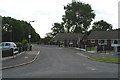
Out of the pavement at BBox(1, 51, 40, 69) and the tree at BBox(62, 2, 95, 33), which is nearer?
the pavement at BBox(1, 51, 40, 69)

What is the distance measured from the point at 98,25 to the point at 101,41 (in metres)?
42.8

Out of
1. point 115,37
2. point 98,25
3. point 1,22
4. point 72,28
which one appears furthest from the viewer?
point 98,25

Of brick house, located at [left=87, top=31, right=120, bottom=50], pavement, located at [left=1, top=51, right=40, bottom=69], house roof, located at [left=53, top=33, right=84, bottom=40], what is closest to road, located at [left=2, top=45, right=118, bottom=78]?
pavement, located at [left=1, top=51, right=40, bottom=69]

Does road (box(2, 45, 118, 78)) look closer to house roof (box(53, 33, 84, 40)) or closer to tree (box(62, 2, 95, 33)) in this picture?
house roof (box(53, 33, 84, 40))

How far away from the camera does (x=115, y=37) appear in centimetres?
4469

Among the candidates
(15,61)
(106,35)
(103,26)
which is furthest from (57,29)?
(15,61)

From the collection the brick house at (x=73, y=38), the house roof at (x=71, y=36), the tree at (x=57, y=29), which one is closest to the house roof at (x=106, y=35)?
the brick house at (x=73, y=38)

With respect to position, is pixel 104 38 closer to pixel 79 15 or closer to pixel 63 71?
pixel 79 15

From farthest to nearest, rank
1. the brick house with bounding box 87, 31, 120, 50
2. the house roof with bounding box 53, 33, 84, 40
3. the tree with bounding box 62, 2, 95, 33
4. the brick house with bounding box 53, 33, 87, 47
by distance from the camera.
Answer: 1. the tree with bounding box 62, 2, 95, 33
2. the house roof with bounding box 53, 33, 84, 40
3. the brick house with bounding box 53, 33, 87, 47
4. the brick house with bounding box 87, 31, 120, 50

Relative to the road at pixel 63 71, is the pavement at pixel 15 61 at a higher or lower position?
higher

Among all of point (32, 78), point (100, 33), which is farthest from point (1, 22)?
point (32, 78)

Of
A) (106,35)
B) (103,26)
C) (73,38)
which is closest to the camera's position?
(106,35)

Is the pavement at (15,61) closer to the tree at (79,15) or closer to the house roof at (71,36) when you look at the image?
the house roof at (71,36)

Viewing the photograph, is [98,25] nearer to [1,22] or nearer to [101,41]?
[101,41]
